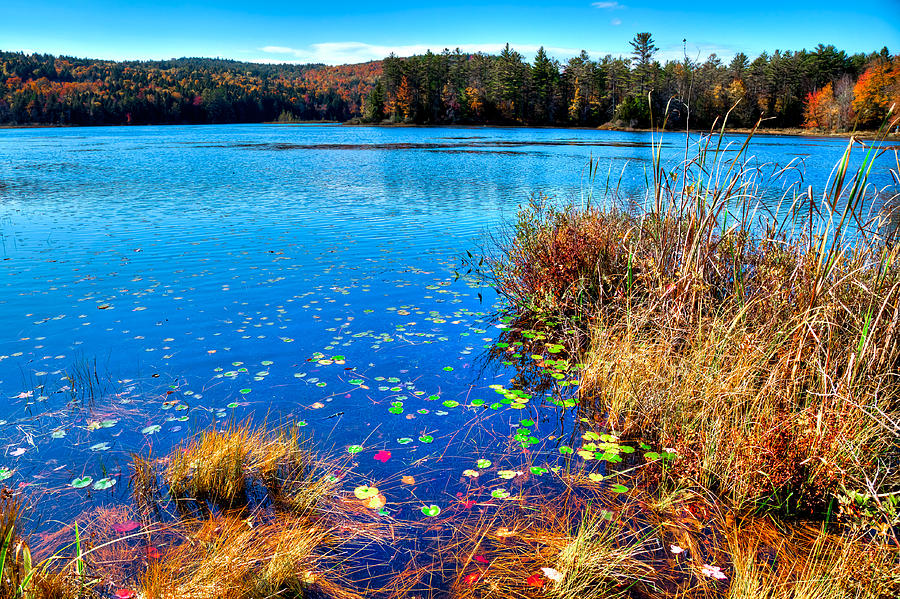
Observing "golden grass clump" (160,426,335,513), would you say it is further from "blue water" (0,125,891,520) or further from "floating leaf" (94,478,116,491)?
"blue water" (0,125,891,520)

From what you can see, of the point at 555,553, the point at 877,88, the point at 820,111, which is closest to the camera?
the point at 555,553

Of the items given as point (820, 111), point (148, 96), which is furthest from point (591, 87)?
point (148, 96)

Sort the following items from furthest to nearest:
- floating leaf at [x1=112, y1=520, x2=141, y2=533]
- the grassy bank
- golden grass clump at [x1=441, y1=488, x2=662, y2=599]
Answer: the grassy bank, floating leaf at [x1=112, y1=520, x2=141, y2=533], golden grass clump at [x1=441, y1=488, x2=662, y2=599]

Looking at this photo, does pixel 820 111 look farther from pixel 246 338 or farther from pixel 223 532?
pixel 223 532

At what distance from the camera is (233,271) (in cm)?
1153

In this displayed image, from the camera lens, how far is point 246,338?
794cm

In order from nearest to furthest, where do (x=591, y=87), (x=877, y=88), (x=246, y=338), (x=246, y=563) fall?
(x=246, y=563) → (x=246, y=338) → (x=877, y=88) → (x=591, y=87)

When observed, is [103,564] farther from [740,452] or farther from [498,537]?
[740,452]

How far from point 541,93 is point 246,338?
111m

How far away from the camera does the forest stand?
8550 cm

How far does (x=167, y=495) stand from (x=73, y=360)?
11.7ft

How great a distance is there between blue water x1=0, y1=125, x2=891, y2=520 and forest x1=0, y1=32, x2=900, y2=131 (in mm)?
66522

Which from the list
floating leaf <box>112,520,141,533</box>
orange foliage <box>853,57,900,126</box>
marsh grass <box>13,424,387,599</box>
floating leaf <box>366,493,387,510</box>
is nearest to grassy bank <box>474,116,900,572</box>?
floating leaf <box>366,493,387,510</box>

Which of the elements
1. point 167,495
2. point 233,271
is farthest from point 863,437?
point 233,271
